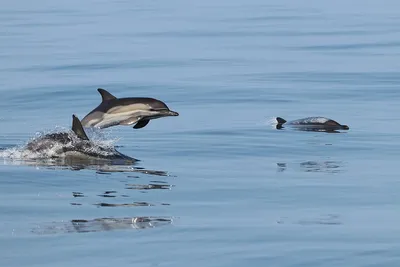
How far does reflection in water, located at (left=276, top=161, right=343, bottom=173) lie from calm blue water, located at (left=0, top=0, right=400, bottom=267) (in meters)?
0.02

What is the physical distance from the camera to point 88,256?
33.4ft

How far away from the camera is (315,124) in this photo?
18922 mm

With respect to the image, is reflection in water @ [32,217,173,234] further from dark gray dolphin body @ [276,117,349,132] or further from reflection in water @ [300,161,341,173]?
dark gray dolphin body @ [276,117,349,132]

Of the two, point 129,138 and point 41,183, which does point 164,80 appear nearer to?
point 129,138

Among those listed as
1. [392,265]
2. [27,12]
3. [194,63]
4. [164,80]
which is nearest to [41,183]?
[392,265]

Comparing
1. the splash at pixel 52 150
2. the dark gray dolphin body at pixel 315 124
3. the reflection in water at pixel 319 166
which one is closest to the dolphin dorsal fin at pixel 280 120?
the dark gray dolphin body at pixel 315 124

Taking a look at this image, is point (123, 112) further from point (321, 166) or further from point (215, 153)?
point (321, 166)

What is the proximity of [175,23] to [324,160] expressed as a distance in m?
29.2

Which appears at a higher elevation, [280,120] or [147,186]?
[280,120]

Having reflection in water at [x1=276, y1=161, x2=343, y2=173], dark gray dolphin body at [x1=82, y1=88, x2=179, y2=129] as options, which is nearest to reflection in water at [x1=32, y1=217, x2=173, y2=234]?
reflection in water at [x1=276, y1=161, x2=343, y2=173]

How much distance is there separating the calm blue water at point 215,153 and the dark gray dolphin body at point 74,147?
45cm

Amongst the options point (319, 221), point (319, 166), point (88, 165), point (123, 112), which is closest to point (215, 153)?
point (123, 112)

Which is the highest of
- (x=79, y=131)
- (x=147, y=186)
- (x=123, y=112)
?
(x=123, y=112)

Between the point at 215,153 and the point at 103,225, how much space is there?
17.0 feet
